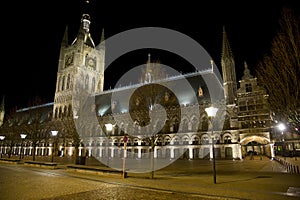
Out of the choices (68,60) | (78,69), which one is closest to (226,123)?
(78,69)

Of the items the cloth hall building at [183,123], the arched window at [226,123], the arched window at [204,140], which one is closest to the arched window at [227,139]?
the cloth hall building at [183,123]

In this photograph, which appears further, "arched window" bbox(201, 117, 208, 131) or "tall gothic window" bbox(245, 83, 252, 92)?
"arched window" bbox(201, 117, 208, 131)

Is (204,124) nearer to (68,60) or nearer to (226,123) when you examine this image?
(226,123)

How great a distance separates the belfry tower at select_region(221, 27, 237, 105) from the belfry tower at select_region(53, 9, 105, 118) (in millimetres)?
45205

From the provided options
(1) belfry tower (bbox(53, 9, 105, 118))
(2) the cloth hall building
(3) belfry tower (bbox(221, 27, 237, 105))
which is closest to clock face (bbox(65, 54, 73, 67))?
(1) belfry tower (bbox(53, 9, 105, 118))

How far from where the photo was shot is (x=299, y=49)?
42.7 ft

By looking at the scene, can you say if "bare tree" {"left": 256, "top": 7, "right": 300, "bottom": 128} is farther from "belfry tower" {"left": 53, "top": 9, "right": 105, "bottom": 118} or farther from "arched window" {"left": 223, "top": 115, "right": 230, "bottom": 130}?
"belfry tower" {"left": 53, "top": 9, "right": 105, "bottom": 118}

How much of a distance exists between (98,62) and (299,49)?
68.9 metres

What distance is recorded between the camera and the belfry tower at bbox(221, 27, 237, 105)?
4097cm

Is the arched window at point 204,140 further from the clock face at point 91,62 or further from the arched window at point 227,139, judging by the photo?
the clock face at point 91,62

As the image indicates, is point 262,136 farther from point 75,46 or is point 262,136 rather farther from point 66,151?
point 75,46

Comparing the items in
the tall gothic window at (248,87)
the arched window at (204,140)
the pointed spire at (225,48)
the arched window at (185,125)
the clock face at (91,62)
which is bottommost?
the arched window at (204,140)

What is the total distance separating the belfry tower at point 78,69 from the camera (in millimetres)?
66125

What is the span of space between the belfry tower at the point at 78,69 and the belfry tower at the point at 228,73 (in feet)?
148
